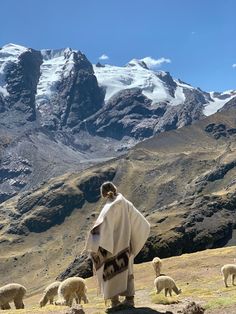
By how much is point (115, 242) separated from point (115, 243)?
1.3 inches

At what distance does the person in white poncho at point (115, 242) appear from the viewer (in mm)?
17359

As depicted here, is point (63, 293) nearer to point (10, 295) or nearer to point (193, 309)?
point (10, 295)

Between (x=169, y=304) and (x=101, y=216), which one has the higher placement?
(x=101, y=216)

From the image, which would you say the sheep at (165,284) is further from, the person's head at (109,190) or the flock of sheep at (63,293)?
the person's head at (109,190)

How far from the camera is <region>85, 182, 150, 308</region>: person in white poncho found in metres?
17.4

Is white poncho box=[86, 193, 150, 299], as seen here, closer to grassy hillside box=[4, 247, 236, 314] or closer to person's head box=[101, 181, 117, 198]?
person's head box=[101, 181, 117, 198]

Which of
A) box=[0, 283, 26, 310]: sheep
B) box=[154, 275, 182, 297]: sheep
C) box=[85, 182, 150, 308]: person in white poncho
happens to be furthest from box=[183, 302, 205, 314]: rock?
box=[154, 275, 182, 297]: sheep

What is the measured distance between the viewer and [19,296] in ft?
86.0

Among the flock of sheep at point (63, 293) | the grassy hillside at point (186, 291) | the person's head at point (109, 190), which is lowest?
the grassy hillside at point (186, 291)

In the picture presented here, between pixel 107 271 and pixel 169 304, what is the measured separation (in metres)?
3.75

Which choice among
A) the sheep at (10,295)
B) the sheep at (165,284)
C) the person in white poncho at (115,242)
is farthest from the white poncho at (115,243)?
the sheep at (165,284)

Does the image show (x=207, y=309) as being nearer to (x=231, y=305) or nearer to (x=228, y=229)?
(x=231, y=305)

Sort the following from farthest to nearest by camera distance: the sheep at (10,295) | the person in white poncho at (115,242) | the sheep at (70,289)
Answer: the sheep at (10,295)
the sheep at (70,289)
the person in white poncho at (115,242)

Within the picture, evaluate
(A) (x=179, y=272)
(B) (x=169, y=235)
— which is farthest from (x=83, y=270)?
(A) (x=179, y=272)
